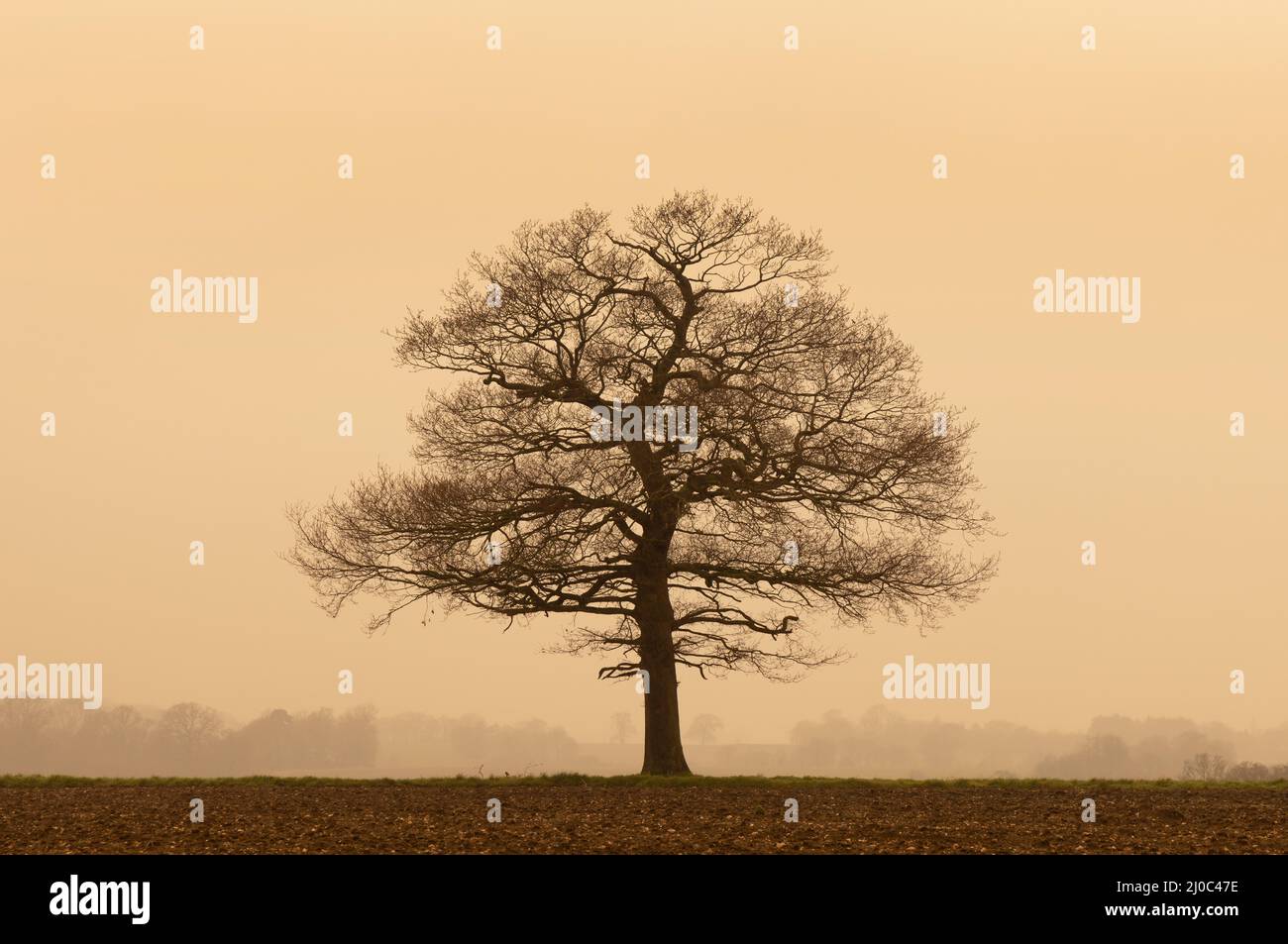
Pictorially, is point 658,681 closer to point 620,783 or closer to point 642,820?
point 620,783

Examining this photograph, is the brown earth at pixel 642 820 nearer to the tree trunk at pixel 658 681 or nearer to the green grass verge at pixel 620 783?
the green grass verge at pixel 620 783

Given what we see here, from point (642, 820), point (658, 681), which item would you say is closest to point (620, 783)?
point (658, 681)

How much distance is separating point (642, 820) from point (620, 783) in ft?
22.8

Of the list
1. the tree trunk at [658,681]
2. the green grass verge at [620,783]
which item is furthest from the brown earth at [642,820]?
the tree trunk at [658,681]

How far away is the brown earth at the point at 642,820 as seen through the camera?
1523cm

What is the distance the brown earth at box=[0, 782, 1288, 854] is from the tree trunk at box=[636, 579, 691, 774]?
2.78 m

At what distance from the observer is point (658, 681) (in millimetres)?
26391

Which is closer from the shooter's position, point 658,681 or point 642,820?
point 642,820

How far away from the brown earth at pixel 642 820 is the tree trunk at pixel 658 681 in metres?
2.78

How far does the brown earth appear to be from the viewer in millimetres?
15234

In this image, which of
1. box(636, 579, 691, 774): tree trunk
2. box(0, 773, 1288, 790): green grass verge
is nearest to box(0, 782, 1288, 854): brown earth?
box(0, 773, 1288, 790): green grass verge

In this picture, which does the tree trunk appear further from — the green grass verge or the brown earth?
the brown earth
